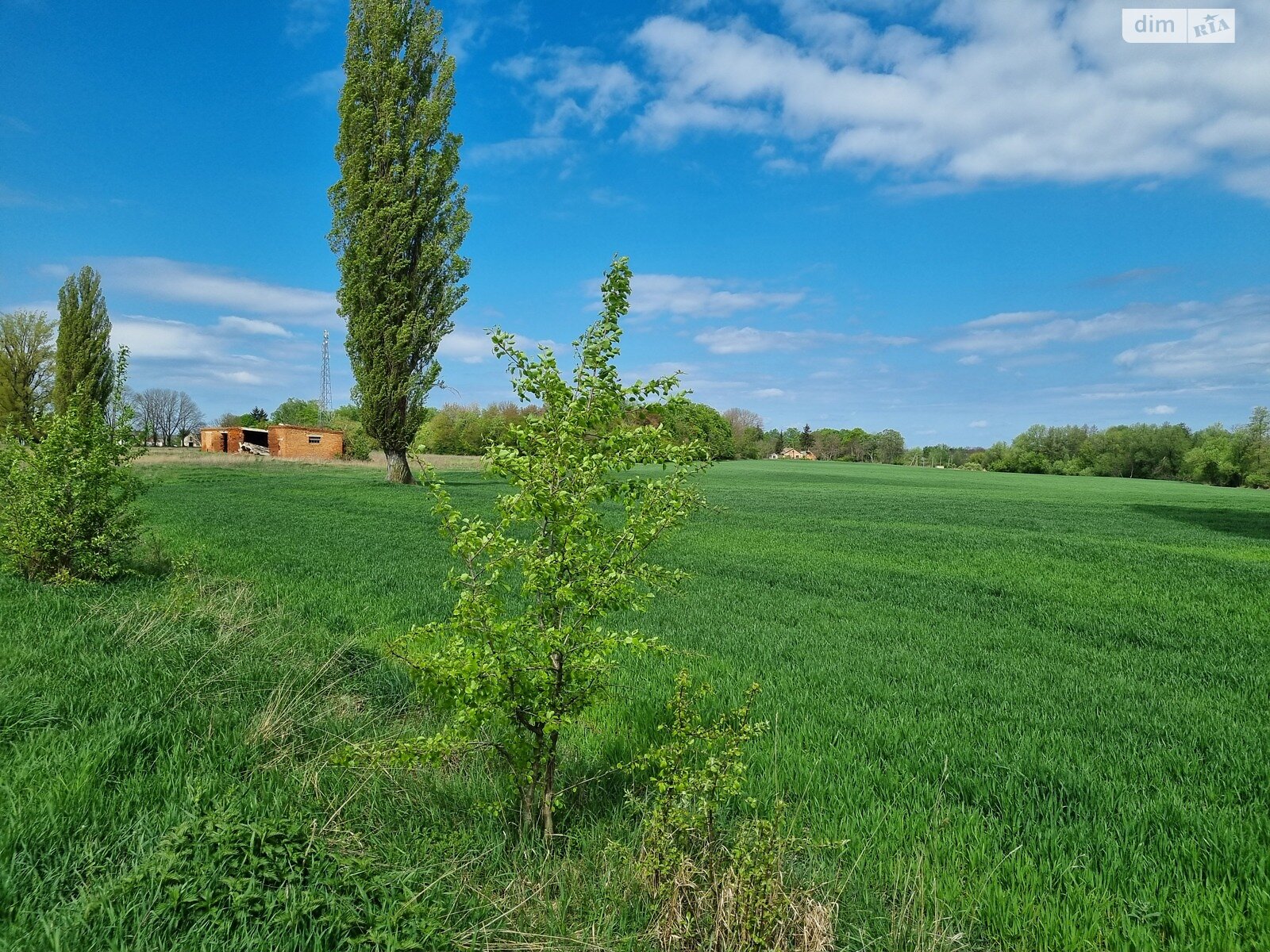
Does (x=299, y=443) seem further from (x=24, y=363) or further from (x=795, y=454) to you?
(x=795, y=454)

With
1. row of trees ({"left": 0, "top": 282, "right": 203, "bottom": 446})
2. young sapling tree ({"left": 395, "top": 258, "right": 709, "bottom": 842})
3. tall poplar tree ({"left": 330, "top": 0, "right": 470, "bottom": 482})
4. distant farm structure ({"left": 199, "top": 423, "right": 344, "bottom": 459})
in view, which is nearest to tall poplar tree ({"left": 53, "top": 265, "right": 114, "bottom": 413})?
row of trees ({"left": 0, "top": 282, "right": 203, "bottom": 446})

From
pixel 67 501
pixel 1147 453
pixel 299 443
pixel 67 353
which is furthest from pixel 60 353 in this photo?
pixel 1147 453

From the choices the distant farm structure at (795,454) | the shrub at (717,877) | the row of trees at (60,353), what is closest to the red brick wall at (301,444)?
the row of trees at (60,353)

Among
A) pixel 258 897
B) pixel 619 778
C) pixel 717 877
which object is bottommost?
pixel 619 778

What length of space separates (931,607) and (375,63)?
3035 centimetres

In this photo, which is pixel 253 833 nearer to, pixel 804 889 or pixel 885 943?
pixel 804 889

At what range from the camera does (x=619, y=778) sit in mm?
4258

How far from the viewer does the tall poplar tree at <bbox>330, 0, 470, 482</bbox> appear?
28.0 metres

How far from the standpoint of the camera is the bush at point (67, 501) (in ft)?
26.4

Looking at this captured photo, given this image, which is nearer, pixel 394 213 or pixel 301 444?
pixel 394 213

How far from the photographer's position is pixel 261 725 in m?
4.26

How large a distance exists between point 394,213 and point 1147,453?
102m

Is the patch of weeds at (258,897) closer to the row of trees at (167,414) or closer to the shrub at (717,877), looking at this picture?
the shrub at (717,877)

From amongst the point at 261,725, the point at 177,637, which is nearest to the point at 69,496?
the point at 177,637
